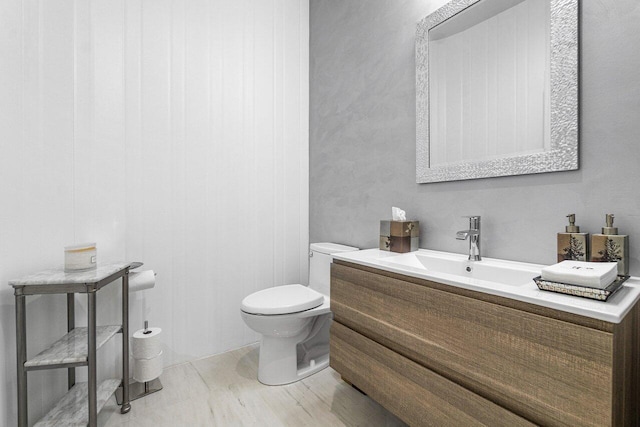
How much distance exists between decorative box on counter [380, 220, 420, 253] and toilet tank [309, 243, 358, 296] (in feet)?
1.32

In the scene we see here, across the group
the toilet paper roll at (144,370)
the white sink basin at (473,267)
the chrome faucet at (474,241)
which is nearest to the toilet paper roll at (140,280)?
the toilet paper roll at (144,370)

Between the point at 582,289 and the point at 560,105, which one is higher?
the point at 560,105

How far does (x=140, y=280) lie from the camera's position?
1.66 m

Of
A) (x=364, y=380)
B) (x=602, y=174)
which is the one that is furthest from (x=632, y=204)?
(x=364, y=380)

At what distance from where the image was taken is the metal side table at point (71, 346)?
48.2 inches

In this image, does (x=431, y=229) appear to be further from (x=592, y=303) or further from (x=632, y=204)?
(x=592, y=303)

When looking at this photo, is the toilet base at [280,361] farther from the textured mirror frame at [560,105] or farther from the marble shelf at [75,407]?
the textured mirror frame at [560,105]

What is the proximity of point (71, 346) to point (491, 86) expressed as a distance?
214 cm

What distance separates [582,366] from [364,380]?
0.81 m

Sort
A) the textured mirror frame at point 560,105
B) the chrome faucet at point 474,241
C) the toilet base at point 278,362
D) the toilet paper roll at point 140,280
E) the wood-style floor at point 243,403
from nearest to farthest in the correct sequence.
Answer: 1. the textured mirror frame at point 560,105
2. the chrome faucet at point 474,241
3. the wood-style floor at point 243,403
4. the toilet paper roll at point 140,280
5. the toilet base at point 278,362

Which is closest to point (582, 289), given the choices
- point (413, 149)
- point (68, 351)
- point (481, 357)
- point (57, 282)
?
point (481, 357)

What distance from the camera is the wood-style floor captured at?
147 cm

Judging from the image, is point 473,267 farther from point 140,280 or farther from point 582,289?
point 140,280

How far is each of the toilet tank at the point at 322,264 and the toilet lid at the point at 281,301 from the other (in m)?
0.15
